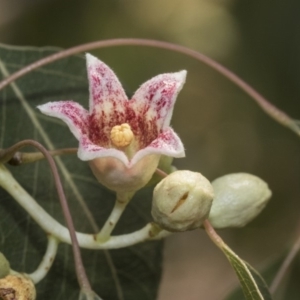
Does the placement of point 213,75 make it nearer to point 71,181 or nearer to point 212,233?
point 71,181

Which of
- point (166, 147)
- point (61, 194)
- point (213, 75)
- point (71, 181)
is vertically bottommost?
point (213, 75)

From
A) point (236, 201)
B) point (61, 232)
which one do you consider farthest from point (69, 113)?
point (236, 201)

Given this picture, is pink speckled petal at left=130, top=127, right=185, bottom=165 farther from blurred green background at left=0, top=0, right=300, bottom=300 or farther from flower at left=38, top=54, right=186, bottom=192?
blurred green background at left=0, top=0, right=300, bottom=300

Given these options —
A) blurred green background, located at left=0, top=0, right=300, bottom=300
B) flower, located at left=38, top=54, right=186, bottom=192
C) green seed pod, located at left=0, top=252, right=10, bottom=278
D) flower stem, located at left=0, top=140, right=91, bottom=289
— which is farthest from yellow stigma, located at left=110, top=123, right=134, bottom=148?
blurred green background, located at left=0, top=0, right=300, bottom=300

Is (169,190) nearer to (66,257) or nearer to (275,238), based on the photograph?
(66,257)

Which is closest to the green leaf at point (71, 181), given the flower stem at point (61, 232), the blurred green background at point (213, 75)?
the flower stem at point (61, 232)

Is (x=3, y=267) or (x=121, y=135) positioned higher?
(x=121, y=135)
